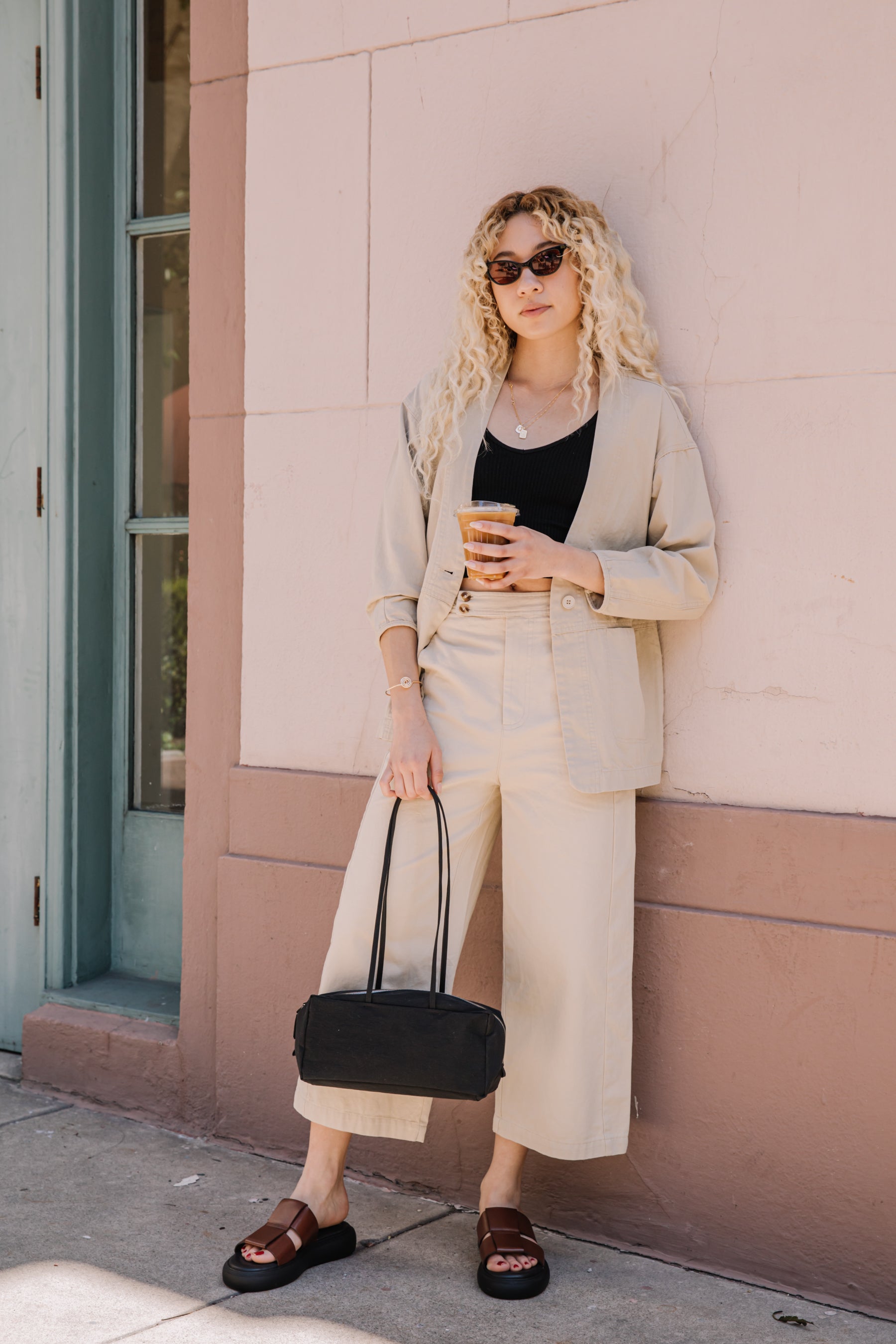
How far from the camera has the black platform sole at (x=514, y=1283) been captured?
8.75ft

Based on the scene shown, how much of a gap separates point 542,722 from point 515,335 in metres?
0.96

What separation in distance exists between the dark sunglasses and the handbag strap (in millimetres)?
1134

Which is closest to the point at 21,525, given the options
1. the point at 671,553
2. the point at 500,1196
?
the point at 671,553

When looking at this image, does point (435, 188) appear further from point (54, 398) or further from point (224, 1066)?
point (224, 1066)

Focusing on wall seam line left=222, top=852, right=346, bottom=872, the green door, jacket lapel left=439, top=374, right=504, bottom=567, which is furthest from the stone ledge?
jacket lapel left=439, top=374, right=504, bottom=567

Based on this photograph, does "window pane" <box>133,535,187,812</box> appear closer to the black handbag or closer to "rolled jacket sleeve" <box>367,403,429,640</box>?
"rolled jacket sleeve" <box>367,403,429,640</box>

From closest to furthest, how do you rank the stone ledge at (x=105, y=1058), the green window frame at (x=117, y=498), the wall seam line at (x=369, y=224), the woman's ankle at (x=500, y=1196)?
the woman's ankle at (x=500, y=1196) < the wall seam line at (x=369, y=224) < the stone ledge at (x=105, y=1058) < the green window frame at (x=117, y=498)

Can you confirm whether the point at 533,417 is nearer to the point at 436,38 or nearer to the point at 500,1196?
the point at 436,38

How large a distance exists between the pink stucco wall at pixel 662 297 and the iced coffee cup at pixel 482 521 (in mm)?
665

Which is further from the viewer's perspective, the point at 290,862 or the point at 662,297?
the point at 290,862

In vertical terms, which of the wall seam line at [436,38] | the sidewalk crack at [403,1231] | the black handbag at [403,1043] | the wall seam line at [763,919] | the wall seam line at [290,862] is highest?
the wall seam line at [436,38]

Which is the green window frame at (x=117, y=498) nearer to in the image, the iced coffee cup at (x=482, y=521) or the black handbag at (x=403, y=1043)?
the black handbag at (x=403, y=1043)

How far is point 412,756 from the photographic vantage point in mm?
2764

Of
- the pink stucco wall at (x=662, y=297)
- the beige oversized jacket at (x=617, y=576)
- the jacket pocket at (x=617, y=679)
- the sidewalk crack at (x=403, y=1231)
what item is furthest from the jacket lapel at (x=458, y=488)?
the sidewalk crack at (x=403, y=1231)
